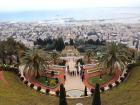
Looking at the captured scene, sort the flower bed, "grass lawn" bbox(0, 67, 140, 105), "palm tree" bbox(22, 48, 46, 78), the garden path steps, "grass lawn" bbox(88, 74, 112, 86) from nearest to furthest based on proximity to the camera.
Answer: "grass lawn" bbox(0, 67, 140, 105), the garden path steps, the flower bed, "grass lawn" bbox(88, 74, 112, 86), "palm tree" bbox(22, 48, 46, 78)

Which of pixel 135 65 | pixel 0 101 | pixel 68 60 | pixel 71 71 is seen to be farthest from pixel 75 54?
pixel 0 101

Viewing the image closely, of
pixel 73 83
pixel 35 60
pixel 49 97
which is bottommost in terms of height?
pixel 73 83

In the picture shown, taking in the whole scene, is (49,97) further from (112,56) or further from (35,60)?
(112,56)

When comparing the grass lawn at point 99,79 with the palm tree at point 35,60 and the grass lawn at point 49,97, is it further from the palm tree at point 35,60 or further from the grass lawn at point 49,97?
the palm tree at point 35,60

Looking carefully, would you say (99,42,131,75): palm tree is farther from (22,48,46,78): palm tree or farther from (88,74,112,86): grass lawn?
(22,48,46,78): palm tree

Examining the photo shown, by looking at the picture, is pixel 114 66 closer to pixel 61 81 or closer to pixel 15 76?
pixel 61 81

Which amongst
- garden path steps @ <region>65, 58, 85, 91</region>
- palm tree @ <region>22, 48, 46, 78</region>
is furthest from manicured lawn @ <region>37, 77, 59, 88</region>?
garden path steps @ <region>65, 58, 85, 91</region>

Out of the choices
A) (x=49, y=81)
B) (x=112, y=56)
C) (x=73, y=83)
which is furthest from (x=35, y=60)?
(x=112, y=56)
